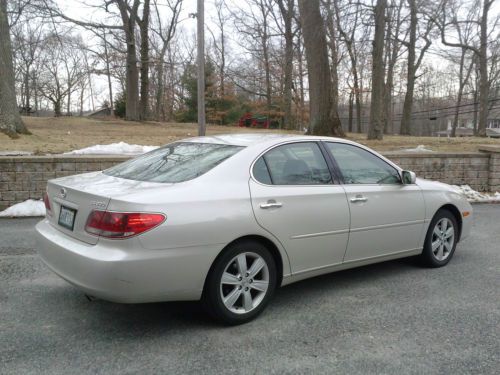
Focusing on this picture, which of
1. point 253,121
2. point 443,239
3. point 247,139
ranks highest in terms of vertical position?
point 253,121

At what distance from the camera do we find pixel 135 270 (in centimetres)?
311

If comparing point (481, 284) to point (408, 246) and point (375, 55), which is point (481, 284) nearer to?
point (408, 246)

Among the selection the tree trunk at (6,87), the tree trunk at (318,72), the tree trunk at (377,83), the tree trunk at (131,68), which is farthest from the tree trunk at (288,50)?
the tree trunk at (6,87)

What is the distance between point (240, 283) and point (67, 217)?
4.64 ft

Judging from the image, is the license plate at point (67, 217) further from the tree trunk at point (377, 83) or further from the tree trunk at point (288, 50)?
the tree trunk at point (288, 50)

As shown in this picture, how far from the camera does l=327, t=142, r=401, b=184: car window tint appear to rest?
14.8ft

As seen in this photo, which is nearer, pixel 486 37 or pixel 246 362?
pixel 246 362

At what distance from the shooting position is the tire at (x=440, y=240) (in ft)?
16.8

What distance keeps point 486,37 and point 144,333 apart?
3229 cm

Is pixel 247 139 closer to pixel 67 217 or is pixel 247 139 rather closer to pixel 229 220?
pixel 229 220

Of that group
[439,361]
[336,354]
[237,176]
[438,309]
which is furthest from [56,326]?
[438,309]

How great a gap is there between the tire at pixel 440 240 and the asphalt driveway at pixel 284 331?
322 millimetres

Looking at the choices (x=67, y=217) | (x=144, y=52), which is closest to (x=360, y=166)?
(x=67, y=217)

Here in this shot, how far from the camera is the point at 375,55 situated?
17.7 meters
